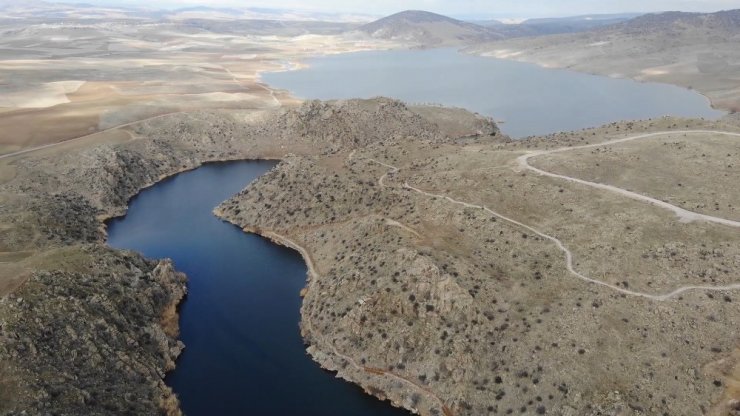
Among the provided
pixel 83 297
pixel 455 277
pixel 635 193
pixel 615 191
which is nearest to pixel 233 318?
pixel 83 297

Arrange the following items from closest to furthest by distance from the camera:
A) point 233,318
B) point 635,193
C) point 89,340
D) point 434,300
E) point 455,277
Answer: point 89,340, point 434,300, point 455,277, point 233,318, point 635,193

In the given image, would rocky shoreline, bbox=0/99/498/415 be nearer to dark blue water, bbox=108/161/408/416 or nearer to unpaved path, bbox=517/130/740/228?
dark blue water, bbox=108/161/408/416

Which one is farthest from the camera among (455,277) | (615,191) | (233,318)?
(615,191)

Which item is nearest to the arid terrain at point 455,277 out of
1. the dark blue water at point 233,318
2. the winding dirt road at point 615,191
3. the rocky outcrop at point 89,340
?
the rocky outcrop at point 89,340

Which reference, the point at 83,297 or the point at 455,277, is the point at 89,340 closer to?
the point at 83,297

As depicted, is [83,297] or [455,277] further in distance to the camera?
[455,277]

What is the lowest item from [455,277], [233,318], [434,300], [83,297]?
[233,318]
